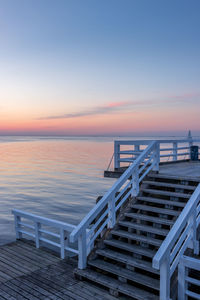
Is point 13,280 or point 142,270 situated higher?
point 142,270

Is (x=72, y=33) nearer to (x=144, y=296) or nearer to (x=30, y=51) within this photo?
(x=30, y=51)

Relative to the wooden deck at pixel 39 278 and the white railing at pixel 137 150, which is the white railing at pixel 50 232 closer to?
the wooden deck at pixel 39 278

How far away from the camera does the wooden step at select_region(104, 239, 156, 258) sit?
569cm

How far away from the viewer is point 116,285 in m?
5.29

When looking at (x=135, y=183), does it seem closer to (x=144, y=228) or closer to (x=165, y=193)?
(x=165, y=193)

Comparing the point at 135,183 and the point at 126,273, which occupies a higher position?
the point at 135,183

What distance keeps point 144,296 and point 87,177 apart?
28.9 metres

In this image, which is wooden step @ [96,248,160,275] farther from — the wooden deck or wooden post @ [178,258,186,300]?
the wooden deck

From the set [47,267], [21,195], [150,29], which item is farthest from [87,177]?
[47,267]

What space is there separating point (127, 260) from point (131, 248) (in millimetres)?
320

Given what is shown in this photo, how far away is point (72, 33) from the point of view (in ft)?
69.5

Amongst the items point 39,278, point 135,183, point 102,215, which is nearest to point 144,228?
point 102,215

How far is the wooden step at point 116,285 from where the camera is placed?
4910mm

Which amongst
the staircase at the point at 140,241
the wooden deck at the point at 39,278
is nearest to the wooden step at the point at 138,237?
the staircase at the point at 140,241
